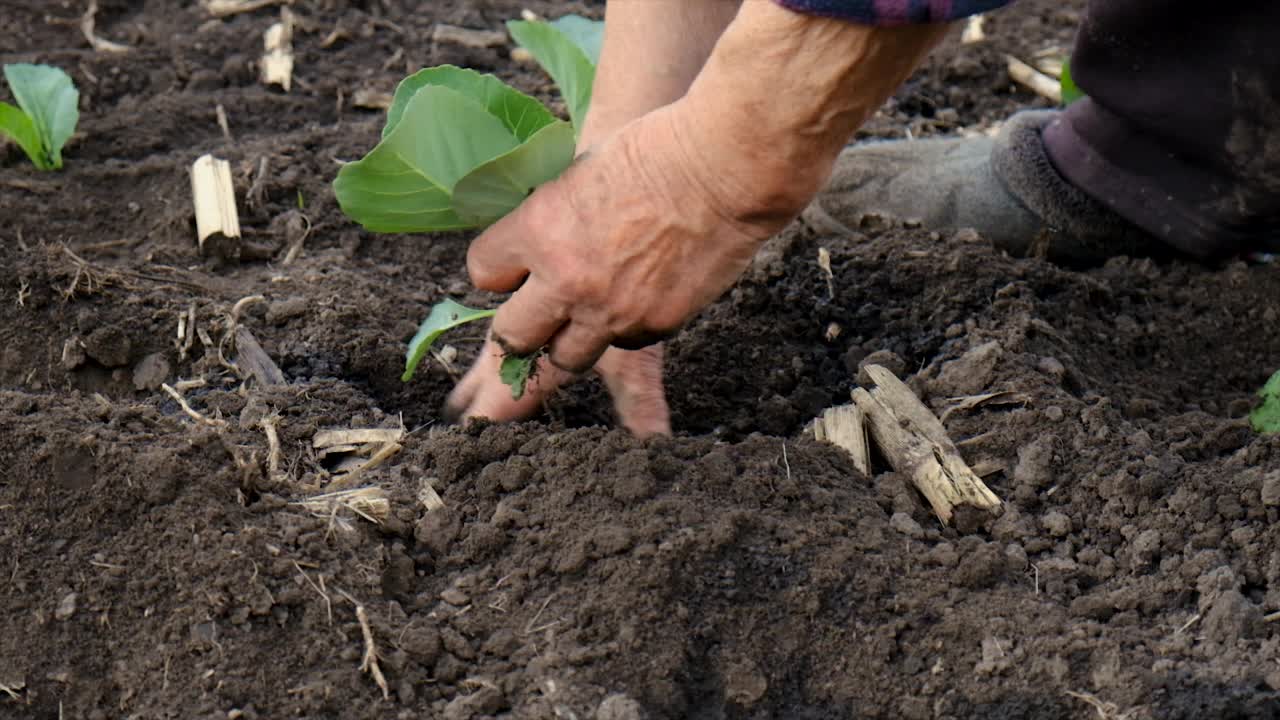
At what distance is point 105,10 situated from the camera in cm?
361

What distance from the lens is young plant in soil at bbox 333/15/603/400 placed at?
1.79m

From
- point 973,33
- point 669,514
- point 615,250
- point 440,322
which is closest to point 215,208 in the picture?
point 440,322

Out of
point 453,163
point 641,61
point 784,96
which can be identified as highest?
point 784,96

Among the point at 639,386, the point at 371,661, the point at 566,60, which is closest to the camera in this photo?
the point at 371,661

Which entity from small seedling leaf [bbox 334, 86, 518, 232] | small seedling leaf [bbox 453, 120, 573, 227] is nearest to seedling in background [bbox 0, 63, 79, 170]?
small seedling leaf [bbox 334, 86, 518, 232]

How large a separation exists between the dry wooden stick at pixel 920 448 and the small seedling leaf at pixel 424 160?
69cm

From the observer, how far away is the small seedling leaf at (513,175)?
174 cm

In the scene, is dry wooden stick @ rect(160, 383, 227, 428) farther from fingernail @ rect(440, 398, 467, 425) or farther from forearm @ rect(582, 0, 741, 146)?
forearm @ rect(582, 0, 741, 146)

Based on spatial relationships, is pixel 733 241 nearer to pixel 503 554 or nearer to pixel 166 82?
pixel 503 554

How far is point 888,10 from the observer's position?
4.65ft

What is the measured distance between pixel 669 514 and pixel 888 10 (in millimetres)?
703

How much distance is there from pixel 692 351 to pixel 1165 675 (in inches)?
39.3

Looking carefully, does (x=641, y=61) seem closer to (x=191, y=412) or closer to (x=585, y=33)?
(x=585, y=33)

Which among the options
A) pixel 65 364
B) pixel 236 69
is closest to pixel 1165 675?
pixel 65 364
